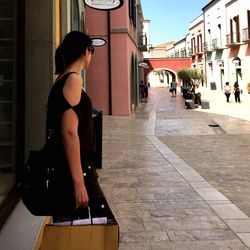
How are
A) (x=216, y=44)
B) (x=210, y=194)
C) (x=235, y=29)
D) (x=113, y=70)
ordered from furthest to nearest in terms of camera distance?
1. (x=216, y=44)
2. (x=235, y=29)
3. (x=113, y=70)
4. (x=210, y=194)

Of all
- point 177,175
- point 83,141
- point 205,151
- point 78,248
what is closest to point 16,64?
point 83,141

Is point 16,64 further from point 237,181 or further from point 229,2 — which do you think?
point 229,2

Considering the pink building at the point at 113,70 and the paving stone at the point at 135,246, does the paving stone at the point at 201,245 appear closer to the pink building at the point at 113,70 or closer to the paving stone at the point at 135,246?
the paving stone at the point at 135,246

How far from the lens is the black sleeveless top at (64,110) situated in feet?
7.32

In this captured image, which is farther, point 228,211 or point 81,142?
point 228,211

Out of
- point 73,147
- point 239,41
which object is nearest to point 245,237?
point 73,147

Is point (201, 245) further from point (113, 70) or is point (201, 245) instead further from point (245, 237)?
point (113, 70)

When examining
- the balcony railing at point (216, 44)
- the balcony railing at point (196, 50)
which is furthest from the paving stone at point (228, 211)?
the balcony railing at point (196, 50)

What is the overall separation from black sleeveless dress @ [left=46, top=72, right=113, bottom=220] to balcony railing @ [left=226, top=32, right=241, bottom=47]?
3617 centimetres

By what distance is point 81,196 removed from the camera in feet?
7.19

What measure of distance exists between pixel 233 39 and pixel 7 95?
118 feet

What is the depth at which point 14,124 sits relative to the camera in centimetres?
441

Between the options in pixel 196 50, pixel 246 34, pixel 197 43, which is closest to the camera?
pixel 246 34

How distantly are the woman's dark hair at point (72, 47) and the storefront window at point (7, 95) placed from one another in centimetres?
192
